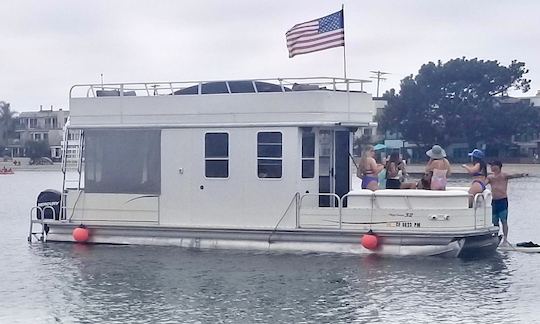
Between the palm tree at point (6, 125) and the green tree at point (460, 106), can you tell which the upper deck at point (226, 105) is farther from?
the palm tree at point (6, 125)

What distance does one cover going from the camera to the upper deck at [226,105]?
21.4 m

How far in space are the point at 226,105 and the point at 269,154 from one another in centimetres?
141

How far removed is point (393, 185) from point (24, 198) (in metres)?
31.3

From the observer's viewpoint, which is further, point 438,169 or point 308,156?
point 308,156

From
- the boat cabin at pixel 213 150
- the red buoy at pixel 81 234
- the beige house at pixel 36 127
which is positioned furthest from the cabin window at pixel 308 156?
the beige house at pixel 36 127

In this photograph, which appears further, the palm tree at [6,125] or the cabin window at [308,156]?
the palm tree at [6,125]

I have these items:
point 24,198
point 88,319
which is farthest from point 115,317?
point 24,198

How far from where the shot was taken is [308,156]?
21656mm

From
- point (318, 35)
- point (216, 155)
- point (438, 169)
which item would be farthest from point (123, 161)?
point (438, 169)

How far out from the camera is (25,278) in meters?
19.6

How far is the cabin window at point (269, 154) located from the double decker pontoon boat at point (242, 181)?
0.02 meters

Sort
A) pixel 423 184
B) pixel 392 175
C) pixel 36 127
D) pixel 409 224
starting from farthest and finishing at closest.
Result: pixel 36 127 < pixel 392 175 < pixel 423 184 < pixel 409 224

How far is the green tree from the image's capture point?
91.3 meters

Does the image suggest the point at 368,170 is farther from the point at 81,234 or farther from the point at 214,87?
the point at 81,234
